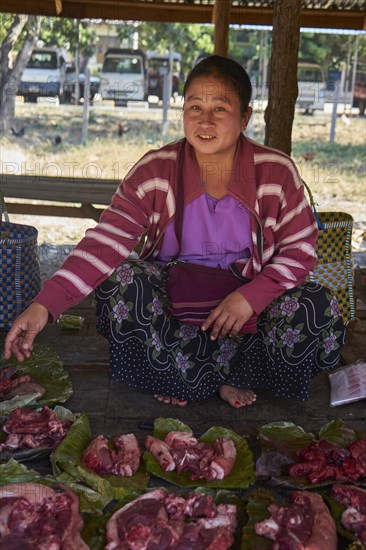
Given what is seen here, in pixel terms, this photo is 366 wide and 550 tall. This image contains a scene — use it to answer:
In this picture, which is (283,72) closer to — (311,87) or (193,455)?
(193,455)

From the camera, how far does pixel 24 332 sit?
7.97 feet

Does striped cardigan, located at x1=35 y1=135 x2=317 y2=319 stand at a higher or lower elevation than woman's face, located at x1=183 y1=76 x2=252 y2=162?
lower

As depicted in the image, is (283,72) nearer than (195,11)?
Yes

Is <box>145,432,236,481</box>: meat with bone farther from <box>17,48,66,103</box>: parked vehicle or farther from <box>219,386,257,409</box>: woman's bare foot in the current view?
<box>17,48,66,103</box>: parked vehicle

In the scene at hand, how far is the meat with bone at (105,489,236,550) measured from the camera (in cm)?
197

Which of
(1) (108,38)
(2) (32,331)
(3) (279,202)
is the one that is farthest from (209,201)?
(1) (108,38)

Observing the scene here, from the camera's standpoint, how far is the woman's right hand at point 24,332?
2.39m

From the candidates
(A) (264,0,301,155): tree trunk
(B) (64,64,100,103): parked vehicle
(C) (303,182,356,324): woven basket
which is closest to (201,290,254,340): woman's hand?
(C) (303,182,356,324): woven basket

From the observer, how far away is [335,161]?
12.5m

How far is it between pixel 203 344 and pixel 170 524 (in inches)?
37.5

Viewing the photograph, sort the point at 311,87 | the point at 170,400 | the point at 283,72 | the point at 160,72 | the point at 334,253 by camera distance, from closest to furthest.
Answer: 1. the point at 170,400
2. the point at 334,253
3. the point at 283,72
4. the point at 311,87
5. the point at 160,72

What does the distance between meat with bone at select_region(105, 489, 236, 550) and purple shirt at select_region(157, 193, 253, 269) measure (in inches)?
41.1

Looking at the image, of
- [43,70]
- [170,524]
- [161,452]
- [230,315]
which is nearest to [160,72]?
[43,70]

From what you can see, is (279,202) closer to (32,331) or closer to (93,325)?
(32,331)
